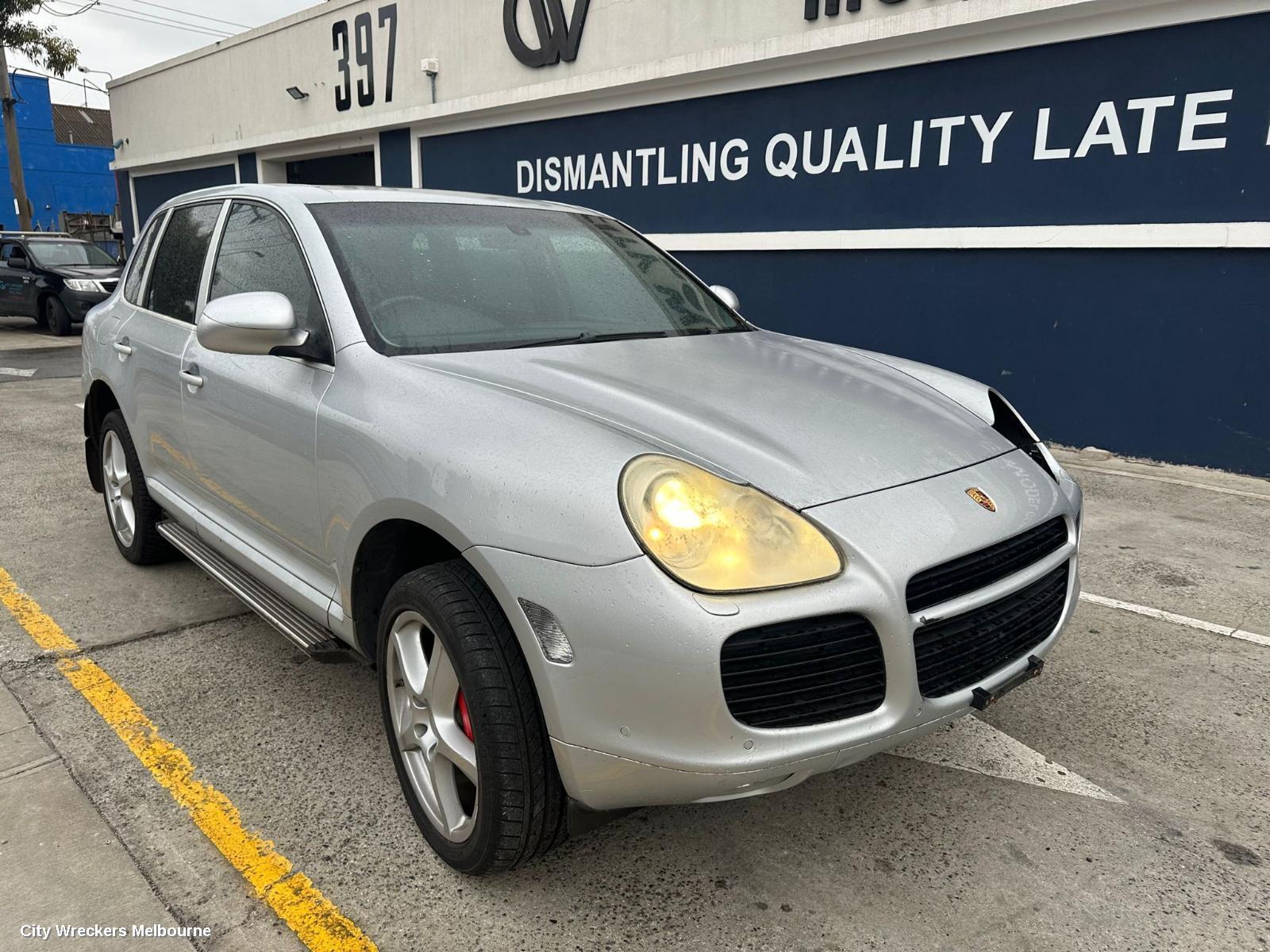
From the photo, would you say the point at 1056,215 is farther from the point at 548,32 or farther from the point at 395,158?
the point at 395,158

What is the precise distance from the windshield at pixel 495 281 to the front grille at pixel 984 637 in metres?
1.46

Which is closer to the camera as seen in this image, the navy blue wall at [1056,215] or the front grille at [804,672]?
the front grille at [804,672]

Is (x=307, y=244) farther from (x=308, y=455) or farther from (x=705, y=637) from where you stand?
(x=705, y=637)

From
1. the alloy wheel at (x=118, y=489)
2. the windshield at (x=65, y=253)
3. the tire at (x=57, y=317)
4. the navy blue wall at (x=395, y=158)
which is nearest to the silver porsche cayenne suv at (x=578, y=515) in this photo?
the alloy wheel at (x=118, y=489)

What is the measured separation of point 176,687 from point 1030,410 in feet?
21.3

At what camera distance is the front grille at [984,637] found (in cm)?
201

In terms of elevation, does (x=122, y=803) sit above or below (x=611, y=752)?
below

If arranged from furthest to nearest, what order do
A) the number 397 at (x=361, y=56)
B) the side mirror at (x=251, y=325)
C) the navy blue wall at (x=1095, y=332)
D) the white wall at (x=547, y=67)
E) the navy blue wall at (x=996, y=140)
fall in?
the number 397 at (x=361, y=56) < the white wall at (x=547, y=67) < the navy blue wall at (x=1095, y=332) < the navy blue wall at (x=996, y=140) < the side mirror at (x=251, y=325)

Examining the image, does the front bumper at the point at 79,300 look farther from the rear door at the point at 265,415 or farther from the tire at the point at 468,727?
the tire at the point at 468,727

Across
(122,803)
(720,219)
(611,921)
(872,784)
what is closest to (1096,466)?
(720,219)

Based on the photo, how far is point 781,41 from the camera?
8148 mm

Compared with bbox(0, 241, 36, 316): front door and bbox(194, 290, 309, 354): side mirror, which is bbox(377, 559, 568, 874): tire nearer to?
bbox(194, 290, 309, 354): side mirror

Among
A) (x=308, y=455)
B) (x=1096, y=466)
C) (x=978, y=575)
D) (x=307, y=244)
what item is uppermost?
(x=307, y=244)

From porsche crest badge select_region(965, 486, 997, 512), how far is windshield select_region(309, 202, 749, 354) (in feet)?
4.22
